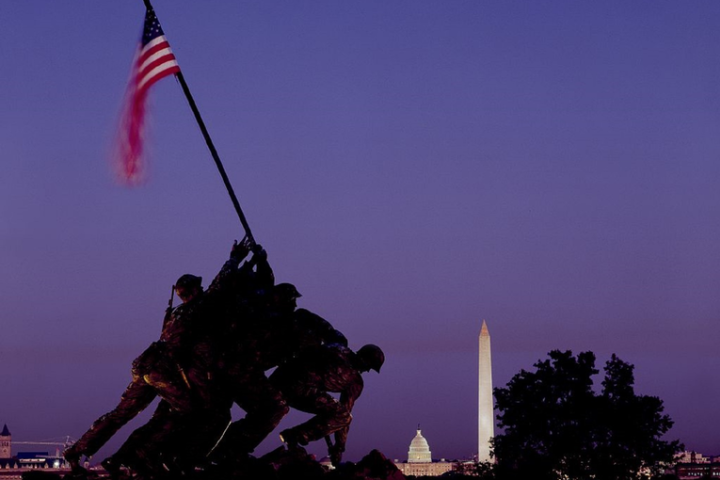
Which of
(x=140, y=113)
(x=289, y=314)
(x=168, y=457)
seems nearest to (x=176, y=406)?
(x=168, y=457)

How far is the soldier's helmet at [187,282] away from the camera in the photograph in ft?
70.2

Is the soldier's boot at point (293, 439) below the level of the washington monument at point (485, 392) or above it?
below

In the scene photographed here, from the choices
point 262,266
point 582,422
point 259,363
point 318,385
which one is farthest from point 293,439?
point 582,422

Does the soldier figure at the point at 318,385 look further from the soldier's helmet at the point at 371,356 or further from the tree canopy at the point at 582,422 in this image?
the tree canopy at the point at 582,422

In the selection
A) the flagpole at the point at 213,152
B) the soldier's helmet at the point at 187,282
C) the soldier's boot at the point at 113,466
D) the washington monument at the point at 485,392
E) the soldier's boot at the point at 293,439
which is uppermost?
the washington monument at the point at 485,392

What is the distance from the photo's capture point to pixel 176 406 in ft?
69.5

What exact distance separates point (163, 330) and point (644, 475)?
95.8ft

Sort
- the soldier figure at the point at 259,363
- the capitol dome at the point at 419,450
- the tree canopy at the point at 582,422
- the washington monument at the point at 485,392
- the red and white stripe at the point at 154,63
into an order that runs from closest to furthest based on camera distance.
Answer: the soldier figure at the point at 259,363
the red and white stripe at the point at 154,63
the tree canopy at the point at 582,422
the washington monument at the point at 485,392
the capitol dome at the point at 419,450

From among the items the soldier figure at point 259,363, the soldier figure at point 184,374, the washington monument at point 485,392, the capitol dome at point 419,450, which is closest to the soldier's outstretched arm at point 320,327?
the soldier figure at point 259,363

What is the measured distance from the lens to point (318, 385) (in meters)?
21.7

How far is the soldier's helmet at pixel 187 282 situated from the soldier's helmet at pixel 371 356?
2.68 metres

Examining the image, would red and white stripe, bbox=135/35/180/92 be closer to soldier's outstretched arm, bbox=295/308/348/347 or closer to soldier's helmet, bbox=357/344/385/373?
soldier's outstretched arm, bbox=295/308/348/347

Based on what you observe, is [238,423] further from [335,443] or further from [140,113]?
[140,113]

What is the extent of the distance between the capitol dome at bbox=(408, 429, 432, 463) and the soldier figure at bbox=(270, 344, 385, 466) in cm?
14680
